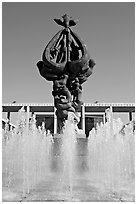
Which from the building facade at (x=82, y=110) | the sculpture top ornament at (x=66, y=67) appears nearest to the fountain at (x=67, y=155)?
the sculpture top ornament at (x=66, y=67)

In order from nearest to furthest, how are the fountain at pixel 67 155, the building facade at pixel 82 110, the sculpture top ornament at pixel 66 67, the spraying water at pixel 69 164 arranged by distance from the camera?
the fountain at pixel 67 155 → the spraying water at pixel 69 164 → the sculpture top ornament at pixel 66 67 → the building facade at pixel 82 110

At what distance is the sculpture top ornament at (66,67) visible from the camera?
7.91 meters

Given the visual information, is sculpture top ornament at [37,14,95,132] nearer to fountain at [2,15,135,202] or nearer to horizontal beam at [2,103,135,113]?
fountain at [2,15,135,202]

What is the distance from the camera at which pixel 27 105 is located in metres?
30.2

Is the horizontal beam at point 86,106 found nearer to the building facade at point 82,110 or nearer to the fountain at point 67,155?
the building facade at point 82,110

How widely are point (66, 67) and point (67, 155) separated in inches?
112

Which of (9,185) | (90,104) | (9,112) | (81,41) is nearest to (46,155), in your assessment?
(9,185)

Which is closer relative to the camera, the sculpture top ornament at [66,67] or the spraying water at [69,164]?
the spraying water at [69,164]

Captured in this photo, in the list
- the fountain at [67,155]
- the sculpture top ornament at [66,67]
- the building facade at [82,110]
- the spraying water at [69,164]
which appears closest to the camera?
the fountain at [67,155]

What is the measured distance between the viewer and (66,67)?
8102 mm

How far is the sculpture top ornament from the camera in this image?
791cm

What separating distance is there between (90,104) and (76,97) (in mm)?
21925

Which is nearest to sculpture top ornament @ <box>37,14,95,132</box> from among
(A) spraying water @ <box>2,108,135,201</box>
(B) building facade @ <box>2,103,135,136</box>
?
(A) spraying water @ <box>2,108,135,201</box>

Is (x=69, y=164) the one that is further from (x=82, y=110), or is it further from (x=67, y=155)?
(x=82, y=110)
